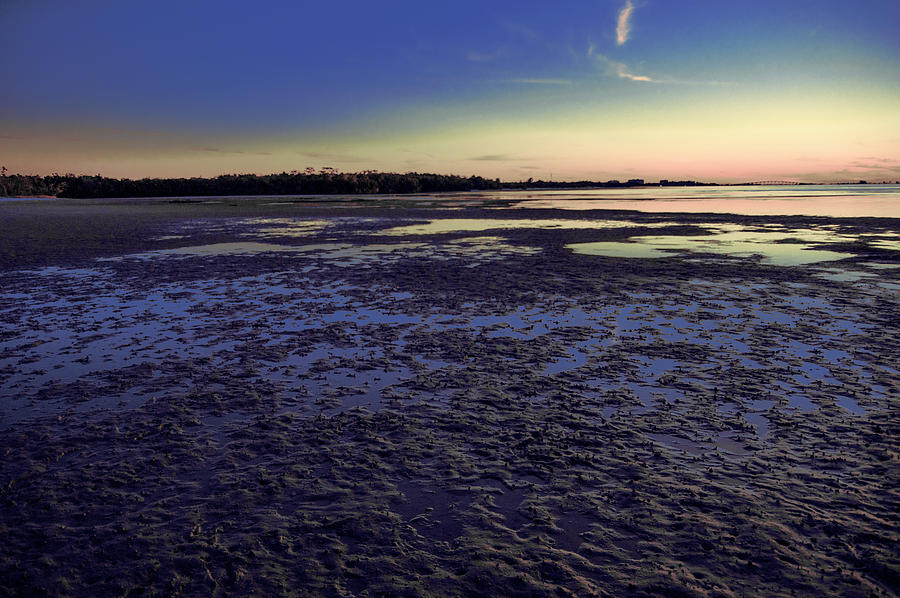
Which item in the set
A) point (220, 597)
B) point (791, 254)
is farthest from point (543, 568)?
point (791, 254)

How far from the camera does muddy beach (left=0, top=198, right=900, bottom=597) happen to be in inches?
148

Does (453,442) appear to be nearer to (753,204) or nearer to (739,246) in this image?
(739,246)

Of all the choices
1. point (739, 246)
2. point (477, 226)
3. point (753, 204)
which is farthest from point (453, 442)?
point (753, 204)

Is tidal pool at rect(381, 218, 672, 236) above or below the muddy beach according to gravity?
above

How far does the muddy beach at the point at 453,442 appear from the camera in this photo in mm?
3760

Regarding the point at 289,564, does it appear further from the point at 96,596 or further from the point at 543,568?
the point at 543,568

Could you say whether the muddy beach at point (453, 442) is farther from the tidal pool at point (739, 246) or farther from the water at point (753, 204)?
the water at point (753, 204)

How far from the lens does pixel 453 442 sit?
5555 mm

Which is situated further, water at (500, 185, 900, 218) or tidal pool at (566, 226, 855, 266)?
water at (500, 185, 900, 218)

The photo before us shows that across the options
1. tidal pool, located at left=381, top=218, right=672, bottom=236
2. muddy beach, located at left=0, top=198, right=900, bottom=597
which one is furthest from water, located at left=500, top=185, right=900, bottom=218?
muddy beach, located at left=0, top=198, right=900, bottom=597

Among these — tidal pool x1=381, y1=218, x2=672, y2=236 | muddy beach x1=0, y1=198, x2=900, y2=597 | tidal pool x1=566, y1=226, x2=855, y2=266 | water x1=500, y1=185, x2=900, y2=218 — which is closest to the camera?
muddy beach x1=0, y1=198, x2=900, y2=597

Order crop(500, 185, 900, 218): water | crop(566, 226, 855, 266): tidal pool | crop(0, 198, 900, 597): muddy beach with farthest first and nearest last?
crop(500, 185, 900, 218): water, crop(566, 226, 855, 266): tidal pool, crop(0, 198, 900, 597): muddy beach

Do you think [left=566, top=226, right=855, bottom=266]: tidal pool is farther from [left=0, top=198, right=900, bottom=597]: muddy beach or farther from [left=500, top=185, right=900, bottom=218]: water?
[left=500, top=185, right=900, bottom=218]: water

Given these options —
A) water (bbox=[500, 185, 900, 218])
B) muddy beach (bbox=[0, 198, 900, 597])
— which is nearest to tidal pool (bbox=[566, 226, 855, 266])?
muddy beach (bbox=[0, 198, 900, 597])
